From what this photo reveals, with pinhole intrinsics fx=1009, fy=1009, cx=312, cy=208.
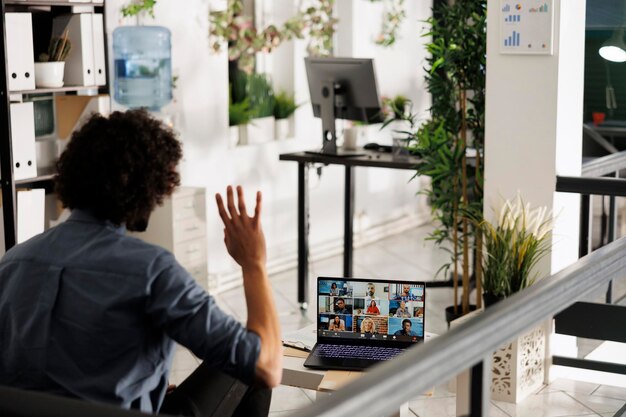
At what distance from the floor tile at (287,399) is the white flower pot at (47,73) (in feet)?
5.78

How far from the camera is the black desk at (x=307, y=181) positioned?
5352mm

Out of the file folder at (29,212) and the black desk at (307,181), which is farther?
the black desk at (307,181)

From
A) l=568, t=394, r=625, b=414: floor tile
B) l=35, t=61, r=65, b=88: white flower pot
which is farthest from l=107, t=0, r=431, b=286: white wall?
l=568, t=394, r=625, b=414: floor tile

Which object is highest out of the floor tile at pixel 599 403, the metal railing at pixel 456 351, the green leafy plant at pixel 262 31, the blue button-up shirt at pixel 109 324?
the green leafy plant at pixel 262 31

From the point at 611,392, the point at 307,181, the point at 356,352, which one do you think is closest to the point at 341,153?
the point at 307,181

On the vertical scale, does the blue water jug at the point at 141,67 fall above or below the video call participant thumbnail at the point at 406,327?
above

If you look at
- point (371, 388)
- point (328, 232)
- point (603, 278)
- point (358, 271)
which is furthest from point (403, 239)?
point (371, 388)

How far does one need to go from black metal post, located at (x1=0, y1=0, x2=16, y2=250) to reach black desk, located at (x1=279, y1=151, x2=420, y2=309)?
157 centimetres

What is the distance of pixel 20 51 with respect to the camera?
4.44 metres

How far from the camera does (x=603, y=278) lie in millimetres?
1773

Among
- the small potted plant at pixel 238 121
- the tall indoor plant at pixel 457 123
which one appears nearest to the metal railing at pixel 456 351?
the tall indoor plant at pixel 457 123

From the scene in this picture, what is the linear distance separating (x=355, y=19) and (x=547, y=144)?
312cm

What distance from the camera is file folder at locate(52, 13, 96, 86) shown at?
477 cm

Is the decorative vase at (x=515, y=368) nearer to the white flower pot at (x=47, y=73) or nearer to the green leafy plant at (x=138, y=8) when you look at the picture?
the white flower pot at (x=47, y=73)
